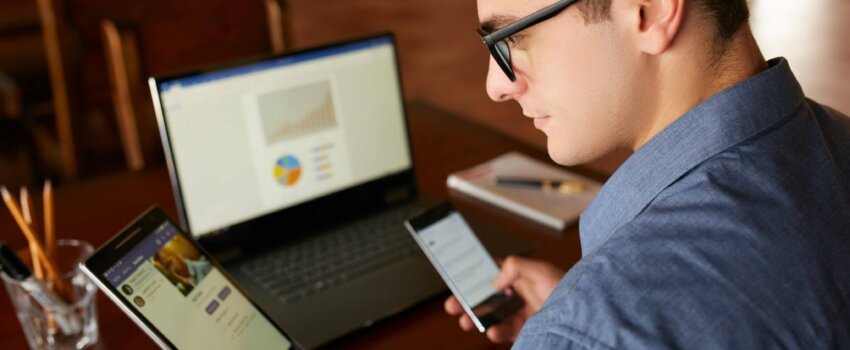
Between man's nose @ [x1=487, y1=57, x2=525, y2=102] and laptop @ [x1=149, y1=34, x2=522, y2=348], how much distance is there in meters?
0.34

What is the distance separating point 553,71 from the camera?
901 mm

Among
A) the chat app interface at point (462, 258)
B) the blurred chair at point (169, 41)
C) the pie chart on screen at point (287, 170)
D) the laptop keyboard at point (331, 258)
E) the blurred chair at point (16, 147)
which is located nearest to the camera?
the chat app interface at point (462, 258)

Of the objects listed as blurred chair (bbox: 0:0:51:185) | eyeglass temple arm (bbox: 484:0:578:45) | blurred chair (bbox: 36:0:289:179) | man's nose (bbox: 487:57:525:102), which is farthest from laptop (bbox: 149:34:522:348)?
blurred chair (bbox: 0:0:51:185)

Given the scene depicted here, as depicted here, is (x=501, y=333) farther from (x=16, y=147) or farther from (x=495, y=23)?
(x=16, y=147)

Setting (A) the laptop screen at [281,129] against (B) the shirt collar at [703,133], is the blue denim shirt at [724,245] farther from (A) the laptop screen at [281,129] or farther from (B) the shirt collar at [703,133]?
(A) the laptop screen at [281,129]

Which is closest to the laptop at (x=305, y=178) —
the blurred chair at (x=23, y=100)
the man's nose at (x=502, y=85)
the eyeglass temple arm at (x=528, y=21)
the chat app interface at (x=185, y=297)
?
the chat app interface at (x=185, y=297)

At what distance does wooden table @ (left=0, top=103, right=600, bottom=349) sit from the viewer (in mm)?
1154

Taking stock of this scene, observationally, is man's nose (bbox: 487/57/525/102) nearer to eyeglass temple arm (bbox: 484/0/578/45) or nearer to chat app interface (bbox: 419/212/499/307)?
eyeglass temple arm (bbox: 484/0/578/45)

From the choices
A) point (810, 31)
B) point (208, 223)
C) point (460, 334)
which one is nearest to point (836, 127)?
point (460, 334)

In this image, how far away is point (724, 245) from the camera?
2.40 feet

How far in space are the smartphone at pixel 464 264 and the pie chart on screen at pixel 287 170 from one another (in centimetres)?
26

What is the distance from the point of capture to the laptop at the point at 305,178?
125 centimetres

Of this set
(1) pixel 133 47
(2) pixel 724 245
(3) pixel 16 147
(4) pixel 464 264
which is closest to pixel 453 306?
(4) pixel 464 264

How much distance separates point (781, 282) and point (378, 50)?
0.84m
